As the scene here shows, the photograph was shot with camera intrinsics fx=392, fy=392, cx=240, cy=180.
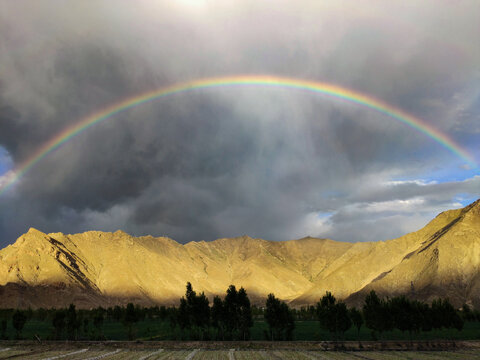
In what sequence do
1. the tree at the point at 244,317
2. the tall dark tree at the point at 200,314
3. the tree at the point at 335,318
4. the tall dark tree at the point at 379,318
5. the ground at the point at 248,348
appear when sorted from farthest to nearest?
the tall dark tree at the point at 200,314 → the tall dark tree at the point at 379,318 → the tree at the point at 244,317 → the tree at the point at 335,318 → the ground at the point at 248,348

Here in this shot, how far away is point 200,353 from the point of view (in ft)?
159

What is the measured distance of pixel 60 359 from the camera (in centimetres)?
4234

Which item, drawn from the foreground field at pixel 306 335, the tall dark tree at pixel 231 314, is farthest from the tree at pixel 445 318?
the tall dark tree at pixel 231 314

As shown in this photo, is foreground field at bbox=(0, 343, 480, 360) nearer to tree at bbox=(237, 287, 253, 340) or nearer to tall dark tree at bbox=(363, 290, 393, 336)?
tall dark tree at bbox=(363, 290, 393, 336)

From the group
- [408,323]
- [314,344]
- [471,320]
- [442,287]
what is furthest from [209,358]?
[442,287]

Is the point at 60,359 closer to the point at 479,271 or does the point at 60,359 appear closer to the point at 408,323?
the point at 408,323

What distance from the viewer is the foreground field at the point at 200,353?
146 feet

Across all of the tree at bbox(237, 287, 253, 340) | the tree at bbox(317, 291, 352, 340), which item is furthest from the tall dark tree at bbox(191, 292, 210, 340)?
the tree at bbox(317, 291, 352, 340)

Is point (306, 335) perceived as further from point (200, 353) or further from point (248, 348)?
point (200, 353)

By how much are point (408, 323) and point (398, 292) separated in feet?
425

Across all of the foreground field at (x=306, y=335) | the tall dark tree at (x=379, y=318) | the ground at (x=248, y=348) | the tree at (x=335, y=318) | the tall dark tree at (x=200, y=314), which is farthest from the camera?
the foreground field at (x=306, y=335)

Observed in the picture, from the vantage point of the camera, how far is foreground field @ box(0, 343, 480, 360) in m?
44.6

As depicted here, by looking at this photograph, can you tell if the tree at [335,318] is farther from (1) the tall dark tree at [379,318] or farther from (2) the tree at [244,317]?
(2) the tree at [244,317]

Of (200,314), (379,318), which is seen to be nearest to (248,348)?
(200,314)
